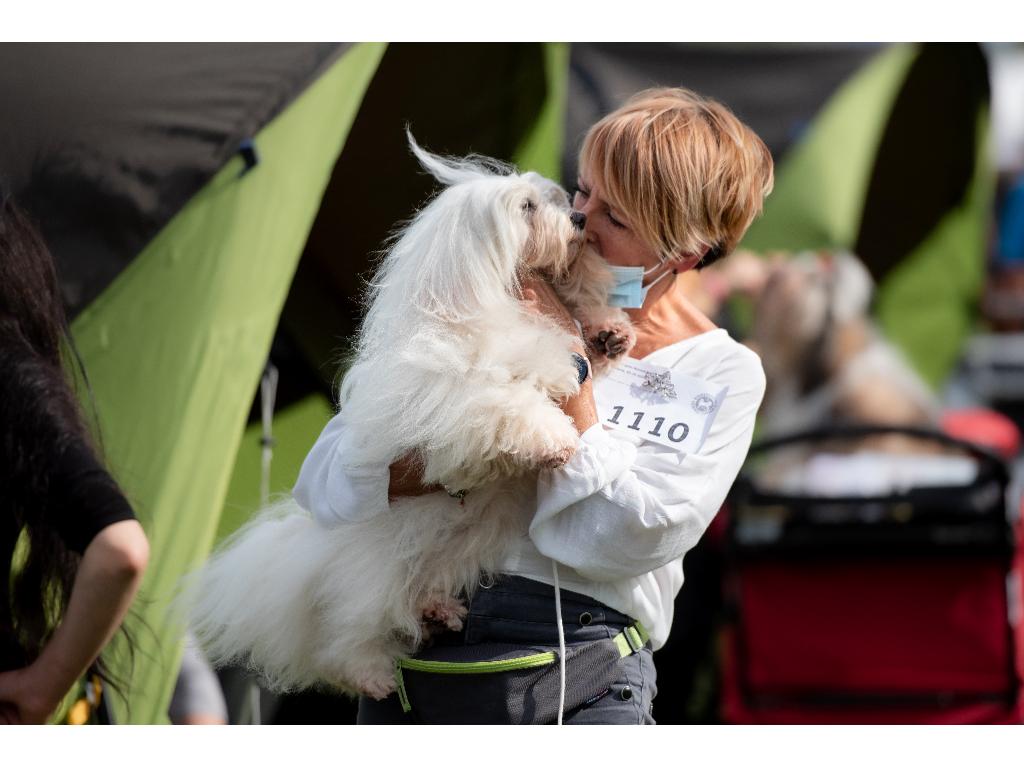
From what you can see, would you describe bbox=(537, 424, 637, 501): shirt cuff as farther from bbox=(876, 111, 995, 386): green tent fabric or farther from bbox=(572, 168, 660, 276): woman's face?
bbox=(876, 111, 995, 386): green tent fabric

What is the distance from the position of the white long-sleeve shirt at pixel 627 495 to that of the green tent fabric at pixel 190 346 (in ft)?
2.62

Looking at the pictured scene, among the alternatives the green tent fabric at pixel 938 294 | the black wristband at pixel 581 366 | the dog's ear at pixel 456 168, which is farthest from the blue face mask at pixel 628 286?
the green tent fabric at pixel 938 294

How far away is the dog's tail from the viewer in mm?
1747

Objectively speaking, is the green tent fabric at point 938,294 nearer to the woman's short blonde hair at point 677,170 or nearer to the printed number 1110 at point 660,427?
the woman's short blonde hair at point 677,170

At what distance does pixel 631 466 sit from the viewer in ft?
5.11

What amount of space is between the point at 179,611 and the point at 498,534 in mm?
698

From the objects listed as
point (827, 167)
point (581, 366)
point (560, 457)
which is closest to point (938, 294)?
point (827, 167)

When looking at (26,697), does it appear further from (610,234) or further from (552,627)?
(610,234)

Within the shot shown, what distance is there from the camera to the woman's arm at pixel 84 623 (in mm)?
1637

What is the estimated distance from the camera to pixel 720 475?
1586mm

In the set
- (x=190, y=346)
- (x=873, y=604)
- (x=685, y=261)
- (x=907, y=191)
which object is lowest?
(x=873, y=604)

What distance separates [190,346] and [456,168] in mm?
912

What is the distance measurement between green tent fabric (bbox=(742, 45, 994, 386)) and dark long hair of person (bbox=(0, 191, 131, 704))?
2.84 m

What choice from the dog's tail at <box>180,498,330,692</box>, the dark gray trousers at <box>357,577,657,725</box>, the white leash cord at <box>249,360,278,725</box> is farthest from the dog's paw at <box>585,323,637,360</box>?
the white leash cord at <box>249,360,278,725</box>
